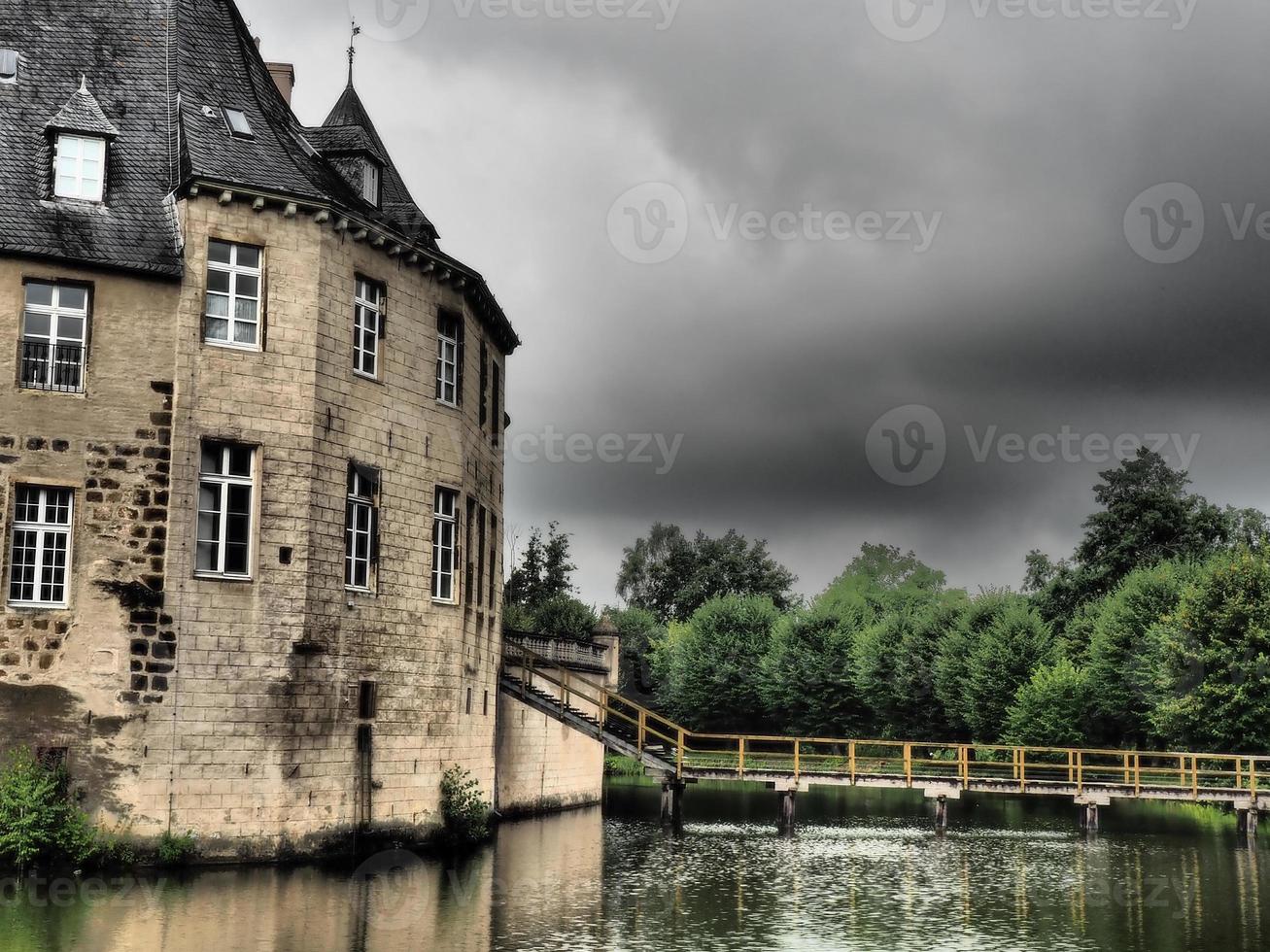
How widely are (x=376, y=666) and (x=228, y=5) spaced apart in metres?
13.2

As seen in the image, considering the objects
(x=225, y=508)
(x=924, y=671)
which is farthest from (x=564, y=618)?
(x=225, y=508)

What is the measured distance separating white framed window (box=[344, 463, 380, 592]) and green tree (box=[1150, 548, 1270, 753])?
86.1 ft

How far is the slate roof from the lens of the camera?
880 inches

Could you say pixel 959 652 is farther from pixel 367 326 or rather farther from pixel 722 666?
pixel 367 326

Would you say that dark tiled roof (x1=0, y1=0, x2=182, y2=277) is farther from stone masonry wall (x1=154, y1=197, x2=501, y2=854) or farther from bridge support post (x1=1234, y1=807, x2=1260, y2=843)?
bridge support post (x1=1234, y1=807, x2=1260, y2=843)

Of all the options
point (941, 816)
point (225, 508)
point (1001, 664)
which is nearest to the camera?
point (225, 508)

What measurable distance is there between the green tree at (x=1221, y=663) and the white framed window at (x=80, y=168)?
31.7m

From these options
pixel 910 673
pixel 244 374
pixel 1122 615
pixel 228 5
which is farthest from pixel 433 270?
pixel 910 673

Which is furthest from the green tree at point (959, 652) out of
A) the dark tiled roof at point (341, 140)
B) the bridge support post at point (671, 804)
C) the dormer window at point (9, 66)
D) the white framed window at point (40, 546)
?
the dormer window at point (9, 66)

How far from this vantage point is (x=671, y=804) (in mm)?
31859

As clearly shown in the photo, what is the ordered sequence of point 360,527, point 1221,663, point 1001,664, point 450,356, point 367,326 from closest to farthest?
point 360,527, point 367,326, point 450,356, point 1221,663, point 1001,664

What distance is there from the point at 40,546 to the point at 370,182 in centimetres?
1033

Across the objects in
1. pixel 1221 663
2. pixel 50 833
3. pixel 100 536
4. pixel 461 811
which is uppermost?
pixel 100 536

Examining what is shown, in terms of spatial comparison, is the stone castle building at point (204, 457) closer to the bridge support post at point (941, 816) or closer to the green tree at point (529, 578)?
the bridge support post at point (941, 816)
